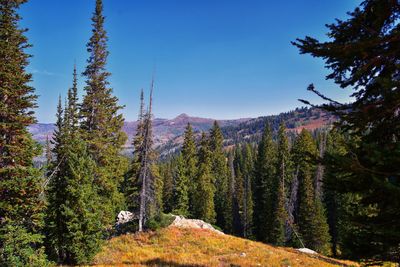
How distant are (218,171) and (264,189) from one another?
43.4 ft

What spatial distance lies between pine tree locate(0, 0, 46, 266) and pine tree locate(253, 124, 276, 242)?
119ft

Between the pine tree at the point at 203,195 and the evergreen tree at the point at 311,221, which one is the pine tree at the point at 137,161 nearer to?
the pine tree at the point at 203,195

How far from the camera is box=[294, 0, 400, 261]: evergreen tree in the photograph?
528 cm

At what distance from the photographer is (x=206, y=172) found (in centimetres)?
4916

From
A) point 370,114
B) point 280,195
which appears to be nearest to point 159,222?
point 280,195

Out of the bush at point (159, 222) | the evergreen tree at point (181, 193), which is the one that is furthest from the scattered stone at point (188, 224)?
the evergreen tree at point (181, 193)

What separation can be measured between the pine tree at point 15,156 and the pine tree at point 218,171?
149ft

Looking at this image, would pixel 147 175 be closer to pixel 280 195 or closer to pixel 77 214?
pixel 77 214

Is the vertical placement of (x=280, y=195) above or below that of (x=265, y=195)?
above

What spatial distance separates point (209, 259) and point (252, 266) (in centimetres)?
397

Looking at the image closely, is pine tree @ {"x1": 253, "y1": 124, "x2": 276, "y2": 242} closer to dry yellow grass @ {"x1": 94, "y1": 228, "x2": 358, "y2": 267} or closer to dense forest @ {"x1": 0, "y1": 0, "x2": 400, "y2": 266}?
dense forest @ {"x1": 0, "y1": 0, "x2": 400, "y2": 266}

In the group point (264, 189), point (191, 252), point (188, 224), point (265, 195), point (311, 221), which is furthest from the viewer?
point (264, 189)

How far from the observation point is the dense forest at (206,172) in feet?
19.5

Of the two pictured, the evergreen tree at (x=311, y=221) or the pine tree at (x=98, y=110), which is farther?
the evergreen tree at (x=311, y=221)
